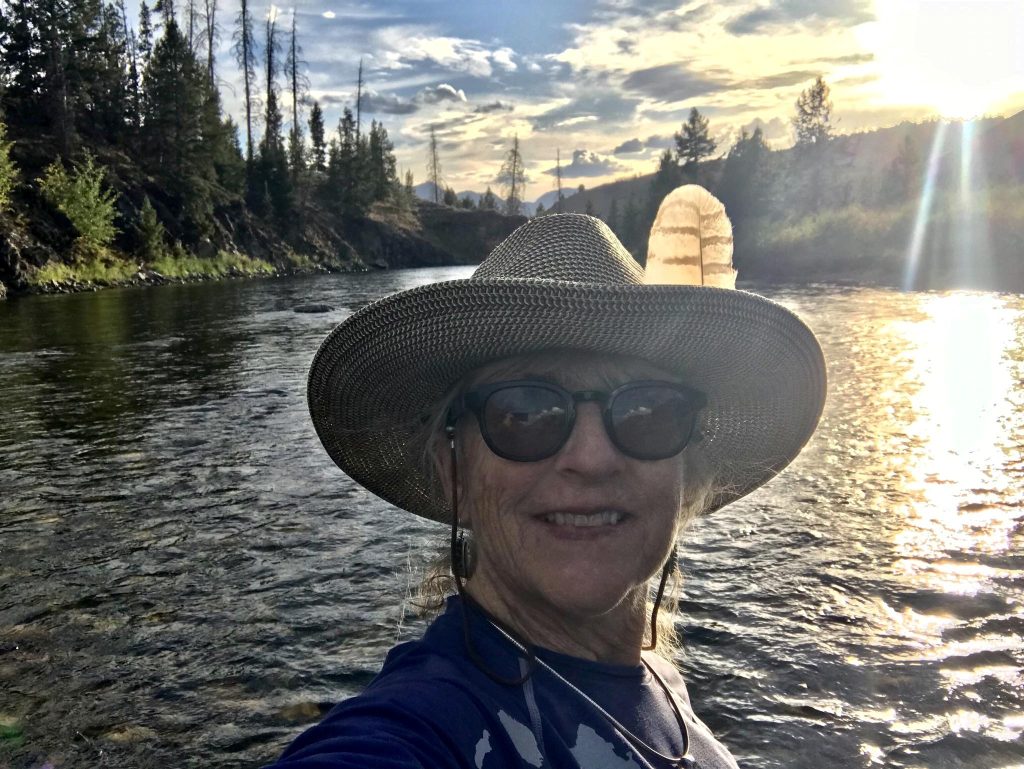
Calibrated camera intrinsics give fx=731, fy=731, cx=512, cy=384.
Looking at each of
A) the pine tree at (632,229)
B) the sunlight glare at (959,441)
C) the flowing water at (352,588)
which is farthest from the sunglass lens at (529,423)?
the pine tree at (632,229)

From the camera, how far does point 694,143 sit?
3081 inches

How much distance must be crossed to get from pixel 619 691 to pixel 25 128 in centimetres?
7013

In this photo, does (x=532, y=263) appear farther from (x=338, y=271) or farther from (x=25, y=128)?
(x=338, y=271)

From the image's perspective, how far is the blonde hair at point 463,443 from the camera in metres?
1.99

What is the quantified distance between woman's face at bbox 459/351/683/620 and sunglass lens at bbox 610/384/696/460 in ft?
0.12

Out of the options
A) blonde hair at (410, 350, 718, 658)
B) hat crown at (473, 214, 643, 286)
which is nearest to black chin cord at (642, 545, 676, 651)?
blonde hair at (410, 350, 718, 658)

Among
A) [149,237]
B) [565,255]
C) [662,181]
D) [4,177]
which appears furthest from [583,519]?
[662,181]

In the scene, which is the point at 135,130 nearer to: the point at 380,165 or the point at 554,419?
the point at 380,165

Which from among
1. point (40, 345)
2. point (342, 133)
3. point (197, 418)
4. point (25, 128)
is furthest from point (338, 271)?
point (197, 418)

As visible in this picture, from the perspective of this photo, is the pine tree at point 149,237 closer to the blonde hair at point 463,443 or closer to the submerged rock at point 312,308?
the submerged rock at point 312,308

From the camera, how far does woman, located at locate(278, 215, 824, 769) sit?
151 centimetres

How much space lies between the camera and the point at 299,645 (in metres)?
4.38

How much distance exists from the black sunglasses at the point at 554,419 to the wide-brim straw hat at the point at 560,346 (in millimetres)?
125

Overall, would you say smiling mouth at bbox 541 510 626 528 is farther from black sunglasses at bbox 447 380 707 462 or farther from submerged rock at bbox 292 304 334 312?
submerged rock at bbox 292 304 334 312
